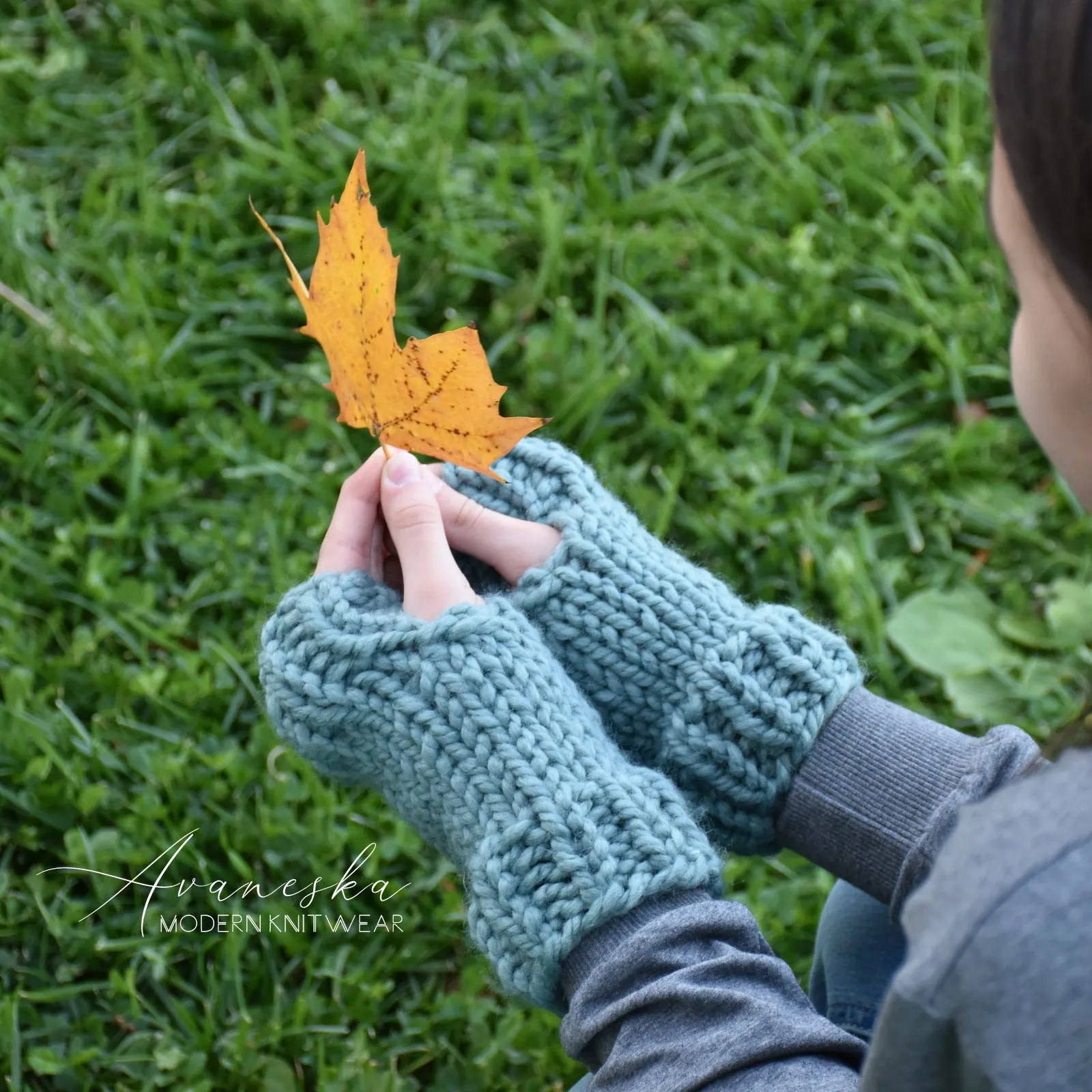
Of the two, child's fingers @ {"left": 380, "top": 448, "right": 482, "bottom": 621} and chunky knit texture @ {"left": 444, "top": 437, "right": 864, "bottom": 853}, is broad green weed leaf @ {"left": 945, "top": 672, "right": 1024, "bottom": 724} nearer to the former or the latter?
chunky knit texture @ {"left": 444, "top": 437, "right": 864, "bottom": 853}

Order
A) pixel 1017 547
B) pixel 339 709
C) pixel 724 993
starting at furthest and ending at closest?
pixel 1017 547 → pixel 339 709 → pixel 724 993

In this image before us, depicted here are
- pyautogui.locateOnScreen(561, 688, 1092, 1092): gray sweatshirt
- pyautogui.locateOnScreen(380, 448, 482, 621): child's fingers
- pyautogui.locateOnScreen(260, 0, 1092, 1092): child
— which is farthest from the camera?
pyautogui.locateOnScreen(380, 448, 482, 621): child's fingers

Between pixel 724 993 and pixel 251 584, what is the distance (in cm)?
94

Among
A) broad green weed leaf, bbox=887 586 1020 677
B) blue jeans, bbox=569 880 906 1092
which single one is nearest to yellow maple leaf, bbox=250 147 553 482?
blue jeans, bbox=569 880 906 1092

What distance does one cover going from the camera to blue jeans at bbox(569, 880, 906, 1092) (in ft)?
3.59

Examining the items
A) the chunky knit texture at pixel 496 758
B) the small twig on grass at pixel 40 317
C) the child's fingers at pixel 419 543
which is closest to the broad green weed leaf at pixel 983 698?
the chunky knit texture at pixel 496 758

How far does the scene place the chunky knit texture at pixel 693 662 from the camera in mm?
1099

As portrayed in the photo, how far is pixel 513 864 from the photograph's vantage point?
0.98 metres

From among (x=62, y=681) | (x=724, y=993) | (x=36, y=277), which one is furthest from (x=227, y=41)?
(x=724, y=993)

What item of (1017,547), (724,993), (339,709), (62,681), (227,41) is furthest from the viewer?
(227,41)

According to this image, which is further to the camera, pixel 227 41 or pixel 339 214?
pixel 227 41

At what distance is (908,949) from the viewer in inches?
29.1

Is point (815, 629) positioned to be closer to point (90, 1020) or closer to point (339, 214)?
point (339, 214)
